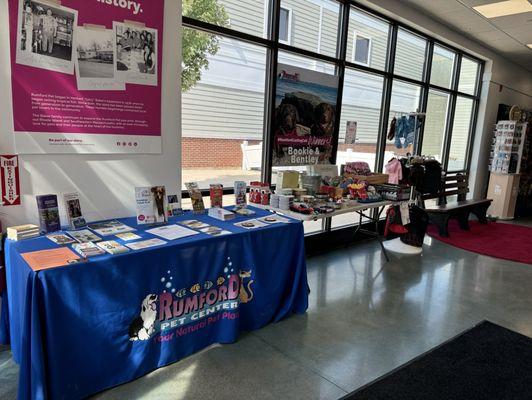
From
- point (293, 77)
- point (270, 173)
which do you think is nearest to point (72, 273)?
point (270, 173)

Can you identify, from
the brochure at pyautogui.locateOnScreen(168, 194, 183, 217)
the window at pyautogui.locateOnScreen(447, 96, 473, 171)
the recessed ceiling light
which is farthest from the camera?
the window at pyautogui.locateOnScreen(447, 96, 473, 171)

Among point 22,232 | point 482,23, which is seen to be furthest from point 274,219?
point 482,23

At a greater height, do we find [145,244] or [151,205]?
[151,205]

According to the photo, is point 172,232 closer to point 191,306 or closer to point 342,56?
point 191,306

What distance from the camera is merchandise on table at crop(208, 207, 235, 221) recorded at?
2.79m

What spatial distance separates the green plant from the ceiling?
112 inches

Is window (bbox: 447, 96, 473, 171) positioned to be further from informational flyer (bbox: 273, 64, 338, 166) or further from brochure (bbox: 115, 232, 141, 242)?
brochure (bbox: 115, 232, 141, 242)

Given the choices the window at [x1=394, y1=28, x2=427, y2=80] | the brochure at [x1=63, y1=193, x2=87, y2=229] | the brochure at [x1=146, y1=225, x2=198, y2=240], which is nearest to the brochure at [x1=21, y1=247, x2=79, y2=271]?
the brochure at [x1=63, y1=193, x2=87, y2=229]

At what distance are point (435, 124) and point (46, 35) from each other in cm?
611

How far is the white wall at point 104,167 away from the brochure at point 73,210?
15 centimetres

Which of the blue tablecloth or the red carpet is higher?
the blue tablecloth

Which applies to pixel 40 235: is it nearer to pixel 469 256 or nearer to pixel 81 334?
pixel 81 334

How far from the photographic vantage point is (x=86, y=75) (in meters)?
2.40

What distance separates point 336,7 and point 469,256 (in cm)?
345
